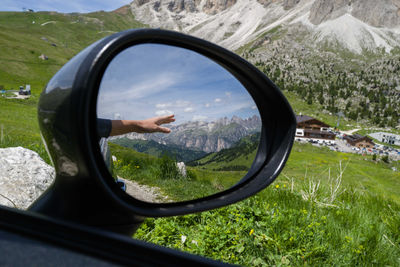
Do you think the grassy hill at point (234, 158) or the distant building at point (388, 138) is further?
the distant building at point (388, 138)

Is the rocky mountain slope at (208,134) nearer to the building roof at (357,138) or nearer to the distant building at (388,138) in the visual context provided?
the building roof at (357,138)

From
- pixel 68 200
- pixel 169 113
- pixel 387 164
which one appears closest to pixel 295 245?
pixel 169 113

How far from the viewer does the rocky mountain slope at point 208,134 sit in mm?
1304

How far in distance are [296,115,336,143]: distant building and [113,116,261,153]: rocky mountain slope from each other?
123661 millimetres

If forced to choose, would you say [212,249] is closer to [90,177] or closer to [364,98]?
[90,177]

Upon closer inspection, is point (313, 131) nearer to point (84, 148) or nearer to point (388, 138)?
point (388, 138)

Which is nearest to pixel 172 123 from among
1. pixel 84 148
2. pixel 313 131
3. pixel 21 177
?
pixel 84 148

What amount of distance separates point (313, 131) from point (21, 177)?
128 metres

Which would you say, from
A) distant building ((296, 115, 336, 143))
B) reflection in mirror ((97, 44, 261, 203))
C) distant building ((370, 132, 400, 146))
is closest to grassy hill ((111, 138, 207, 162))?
reflection in mirror ((97, 44, 261, 203))

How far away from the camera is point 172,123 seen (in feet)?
4.19

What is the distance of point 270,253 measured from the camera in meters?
2.31

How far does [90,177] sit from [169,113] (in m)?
0.47

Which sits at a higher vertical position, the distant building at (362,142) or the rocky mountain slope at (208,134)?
the rocky mountain slope at (208,134)

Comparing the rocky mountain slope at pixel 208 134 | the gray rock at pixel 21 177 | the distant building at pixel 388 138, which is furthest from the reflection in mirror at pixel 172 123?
the distant building at pixel 388 138
